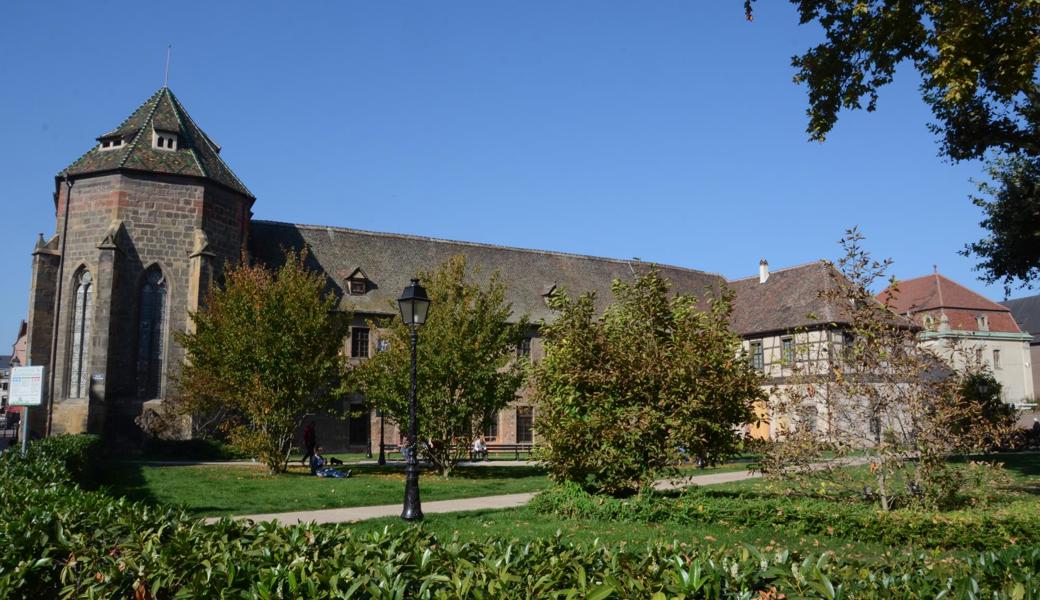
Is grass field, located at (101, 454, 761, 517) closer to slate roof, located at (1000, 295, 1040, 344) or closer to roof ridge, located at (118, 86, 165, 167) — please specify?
roof ridge, located at (118, 86, 165, 167)

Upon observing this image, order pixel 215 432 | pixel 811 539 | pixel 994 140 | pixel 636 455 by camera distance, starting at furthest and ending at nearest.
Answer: pixel 215 432 → pixel 994 140 → pixel 636 455 → pixel 811 539

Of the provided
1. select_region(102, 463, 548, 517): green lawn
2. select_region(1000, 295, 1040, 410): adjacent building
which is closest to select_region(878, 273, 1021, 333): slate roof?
select_region(1000, 295, 1040, 410): adjacent building

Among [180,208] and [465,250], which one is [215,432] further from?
[465,250]

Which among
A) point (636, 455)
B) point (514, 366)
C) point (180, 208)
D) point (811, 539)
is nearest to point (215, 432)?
point (180, 208)

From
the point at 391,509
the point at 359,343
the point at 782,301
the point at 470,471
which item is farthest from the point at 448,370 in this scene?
the point at 782,301

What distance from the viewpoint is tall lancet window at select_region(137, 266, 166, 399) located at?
31.4 metres

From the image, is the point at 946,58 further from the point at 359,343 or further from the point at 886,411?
the point at 359,343

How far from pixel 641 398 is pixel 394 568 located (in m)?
10.3

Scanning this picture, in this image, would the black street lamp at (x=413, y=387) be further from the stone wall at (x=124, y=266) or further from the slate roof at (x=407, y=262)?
the slate roof at (x=407, y=262)

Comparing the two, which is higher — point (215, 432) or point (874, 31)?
point (874, 31)

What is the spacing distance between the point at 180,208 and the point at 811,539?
29.9 m

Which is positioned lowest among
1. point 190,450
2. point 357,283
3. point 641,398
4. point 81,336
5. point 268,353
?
point 190,450

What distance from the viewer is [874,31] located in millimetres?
12039

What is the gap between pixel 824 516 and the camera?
1095cm
